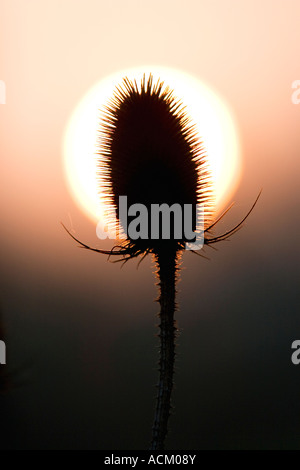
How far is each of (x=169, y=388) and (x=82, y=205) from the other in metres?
2.02

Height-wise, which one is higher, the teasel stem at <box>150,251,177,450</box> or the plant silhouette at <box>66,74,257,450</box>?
the plant silhouette at <box>66,74,257,450</box>

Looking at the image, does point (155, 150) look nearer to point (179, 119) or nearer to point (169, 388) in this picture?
point (179, 119)

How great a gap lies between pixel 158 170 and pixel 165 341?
3.83ft

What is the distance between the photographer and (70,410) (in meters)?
6.23

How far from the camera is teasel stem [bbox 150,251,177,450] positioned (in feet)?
9.24

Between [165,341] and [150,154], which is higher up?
[150,154]

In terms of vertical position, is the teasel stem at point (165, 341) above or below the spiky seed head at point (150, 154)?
below

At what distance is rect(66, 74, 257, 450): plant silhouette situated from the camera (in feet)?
9.97

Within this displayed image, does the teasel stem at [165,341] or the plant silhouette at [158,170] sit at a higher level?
the plant silhouette at [158,170]

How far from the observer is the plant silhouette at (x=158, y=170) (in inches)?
120

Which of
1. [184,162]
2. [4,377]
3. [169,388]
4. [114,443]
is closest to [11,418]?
[114,443]

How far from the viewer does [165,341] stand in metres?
2.94

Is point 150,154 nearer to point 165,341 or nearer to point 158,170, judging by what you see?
point 158,170

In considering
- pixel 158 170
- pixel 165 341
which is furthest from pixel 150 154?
pixel 165 341
